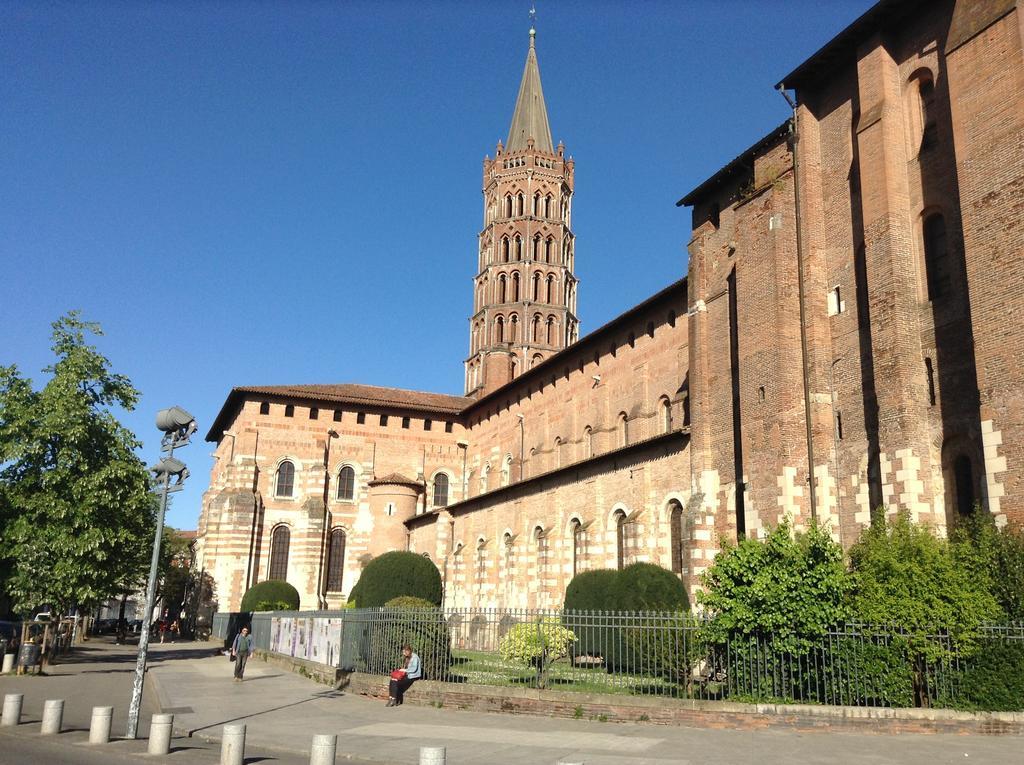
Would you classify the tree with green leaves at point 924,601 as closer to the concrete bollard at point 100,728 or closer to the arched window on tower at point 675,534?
the arched window on tower at point 675,534

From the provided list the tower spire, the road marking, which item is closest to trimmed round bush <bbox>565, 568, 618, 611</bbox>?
the road marking

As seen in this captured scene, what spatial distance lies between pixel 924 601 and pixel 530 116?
61.4 m

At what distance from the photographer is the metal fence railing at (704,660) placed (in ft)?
44.2

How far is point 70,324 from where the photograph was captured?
28.0 m

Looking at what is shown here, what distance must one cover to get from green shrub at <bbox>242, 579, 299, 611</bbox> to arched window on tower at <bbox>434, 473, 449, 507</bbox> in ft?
40.2

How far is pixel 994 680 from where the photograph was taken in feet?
42.9

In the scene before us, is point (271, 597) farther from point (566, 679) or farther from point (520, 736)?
point (520, 736)

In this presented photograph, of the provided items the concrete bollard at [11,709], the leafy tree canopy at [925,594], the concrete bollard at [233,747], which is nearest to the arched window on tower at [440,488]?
the leafy tree canopy at [925,594]

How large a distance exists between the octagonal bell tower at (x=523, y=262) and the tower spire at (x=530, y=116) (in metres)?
0.11

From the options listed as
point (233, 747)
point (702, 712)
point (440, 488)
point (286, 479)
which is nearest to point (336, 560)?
point (286, 479)

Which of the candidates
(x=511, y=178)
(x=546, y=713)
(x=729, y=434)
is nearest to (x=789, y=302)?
(x=729, y=434)

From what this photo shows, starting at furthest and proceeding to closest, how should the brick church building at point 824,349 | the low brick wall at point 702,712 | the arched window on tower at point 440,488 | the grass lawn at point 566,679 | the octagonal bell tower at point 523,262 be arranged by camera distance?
the octagonal bell tower at point 523,262, the arched window on tower at point 440,488, the brick church building at point 824,349, the grass lawn at point 566,679, the low brick wall at point 702,712

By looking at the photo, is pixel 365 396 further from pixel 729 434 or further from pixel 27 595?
pixel 729 434

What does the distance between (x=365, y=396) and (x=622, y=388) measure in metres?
22.5
